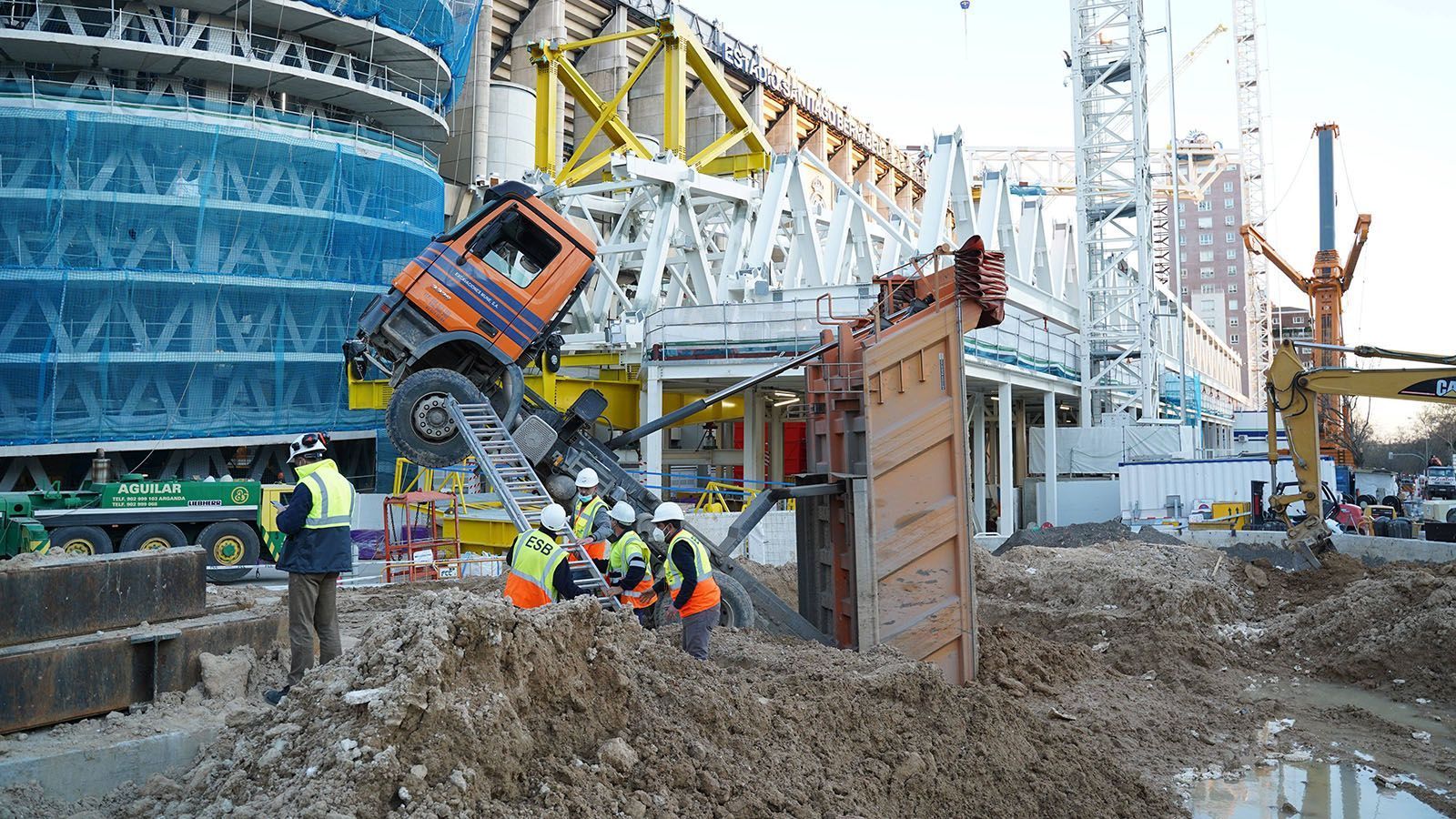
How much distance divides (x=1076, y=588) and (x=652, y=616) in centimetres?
718

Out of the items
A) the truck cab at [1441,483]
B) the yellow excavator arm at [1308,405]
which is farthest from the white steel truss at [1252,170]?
the yellow excavator arm at [1308,405]

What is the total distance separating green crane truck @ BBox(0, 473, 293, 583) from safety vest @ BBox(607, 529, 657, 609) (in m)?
11.0

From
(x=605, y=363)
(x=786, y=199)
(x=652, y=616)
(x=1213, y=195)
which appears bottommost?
(x=652, y=616)

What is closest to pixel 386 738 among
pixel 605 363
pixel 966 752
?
pixel 966 752

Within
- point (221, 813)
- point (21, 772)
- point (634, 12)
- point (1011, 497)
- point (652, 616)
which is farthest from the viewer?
point (634, 12)

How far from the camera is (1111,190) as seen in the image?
30.4 meters

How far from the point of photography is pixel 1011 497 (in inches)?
968

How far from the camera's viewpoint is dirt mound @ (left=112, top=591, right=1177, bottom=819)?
434 centimetres

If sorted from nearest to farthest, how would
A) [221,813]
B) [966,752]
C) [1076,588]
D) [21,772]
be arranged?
[221,813]
[21,772]
[966,752]
[1076,588]

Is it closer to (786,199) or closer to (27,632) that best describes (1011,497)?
(786,199)

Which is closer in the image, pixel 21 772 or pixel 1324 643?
pixel 21 772

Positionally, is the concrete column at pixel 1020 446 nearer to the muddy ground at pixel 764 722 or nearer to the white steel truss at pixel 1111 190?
the white steel truss at pixel 1111 190

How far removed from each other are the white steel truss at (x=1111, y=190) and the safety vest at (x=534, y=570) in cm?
2498

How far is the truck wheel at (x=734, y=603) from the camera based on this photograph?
984 cm
